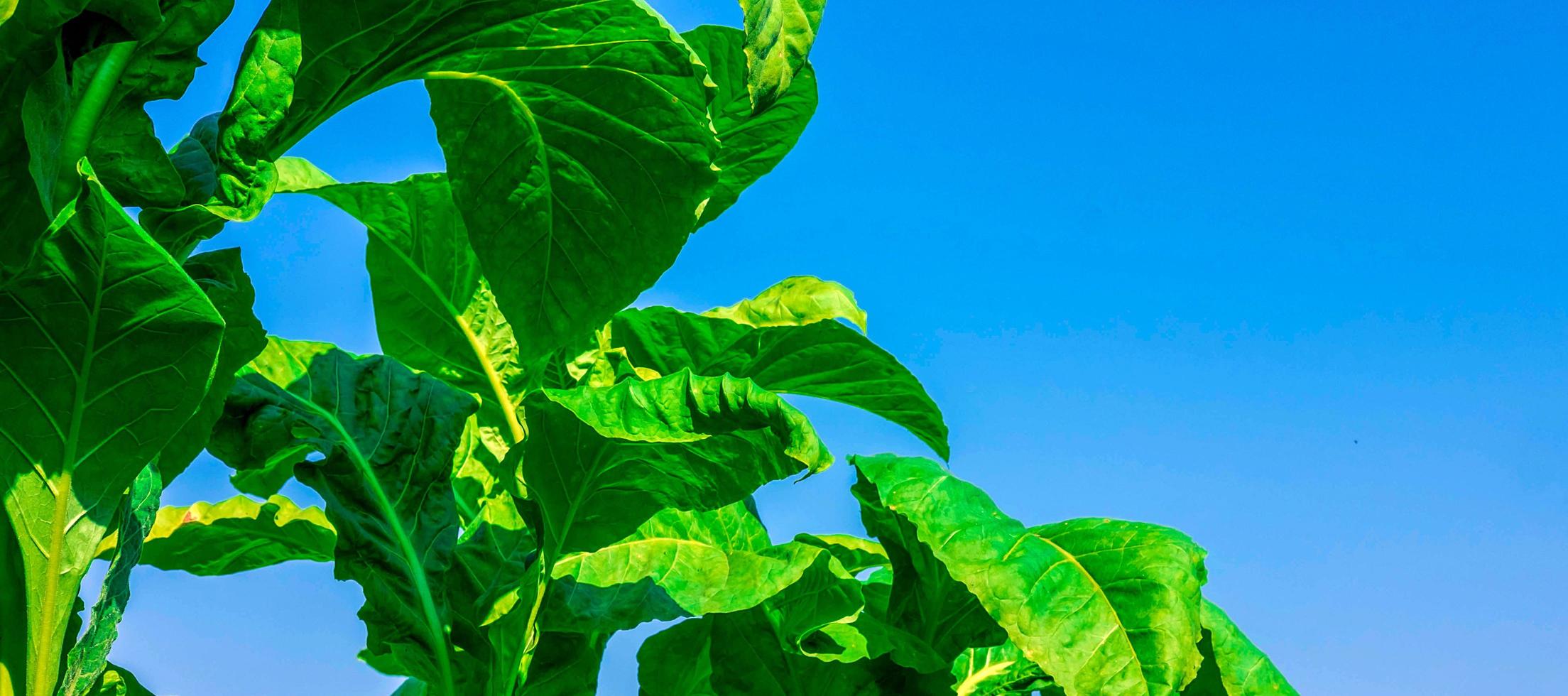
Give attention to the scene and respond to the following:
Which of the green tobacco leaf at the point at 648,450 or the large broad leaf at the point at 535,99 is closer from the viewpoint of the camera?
the large broad leaf at the point at 535,99

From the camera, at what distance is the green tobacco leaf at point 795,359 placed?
1.54 meters

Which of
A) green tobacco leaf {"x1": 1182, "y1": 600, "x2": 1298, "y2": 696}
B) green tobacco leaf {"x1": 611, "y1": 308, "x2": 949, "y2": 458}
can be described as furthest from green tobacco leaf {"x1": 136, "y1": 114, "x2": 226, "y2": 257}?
green tobacco leaf {"x1": 1182, "y1": 600, "x2": 1298, "y2": 696}

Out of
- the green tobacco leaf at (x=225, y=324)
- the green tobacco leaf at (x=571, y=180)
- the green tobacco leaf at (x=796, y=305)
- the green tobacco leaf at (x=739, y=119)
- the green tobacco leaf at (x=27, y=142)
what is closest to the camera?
the green tobacco leaf at (x=27, y=142)

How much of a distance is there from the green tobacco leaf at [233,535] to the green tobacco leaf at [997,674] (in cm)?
87

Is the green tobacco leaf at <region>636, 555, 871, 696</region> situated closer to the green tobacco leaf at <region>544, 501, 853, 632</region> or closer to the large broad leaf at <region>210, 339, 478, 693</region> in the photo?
the green tobacco leaf at <region>544, 501, 853, 632</region>

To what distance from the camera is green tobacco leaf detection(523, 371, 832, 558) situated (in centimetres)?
111

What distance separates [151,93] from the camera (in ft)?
2.86

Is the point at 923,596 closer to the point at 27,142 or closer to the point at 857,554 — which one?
the point at 857,554

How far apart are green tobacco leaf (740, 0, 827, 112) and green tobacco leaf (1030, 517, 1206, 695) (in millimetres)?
632

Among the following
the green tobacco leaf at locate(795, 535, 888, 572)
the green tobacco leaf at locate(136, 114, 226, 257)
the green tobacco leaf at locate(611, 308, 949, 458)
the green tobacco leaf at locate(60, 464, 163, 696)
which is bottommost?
the green tobacco leaf at locate(60, 464, 163, 696)

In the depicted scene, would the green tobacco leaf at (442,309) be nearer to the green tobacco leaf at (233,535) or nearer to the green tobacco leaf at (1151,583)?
the green tobacco leaf at (233,535)

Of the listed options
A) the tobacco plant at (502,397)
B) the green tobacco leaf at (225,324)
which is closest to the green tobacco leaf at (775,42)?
the tobacco plant at (502,397)

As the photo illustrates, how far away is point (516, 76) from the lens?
3.59ft

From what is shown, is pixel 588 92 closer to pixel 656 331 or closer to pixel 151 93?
pixel 151 93
